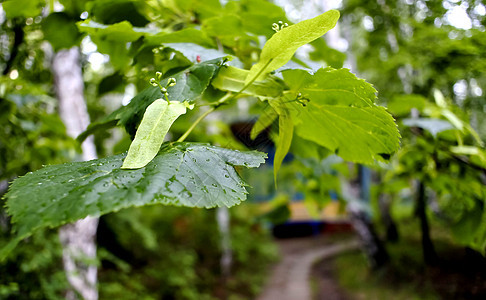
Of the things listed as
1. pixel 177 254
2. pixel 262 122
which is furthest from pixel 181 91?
pixel 177 254

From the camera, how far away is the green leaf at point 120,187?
318 millimetres

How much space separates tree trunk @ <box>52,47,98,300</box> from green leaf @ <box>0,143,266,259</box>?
183 centimetres

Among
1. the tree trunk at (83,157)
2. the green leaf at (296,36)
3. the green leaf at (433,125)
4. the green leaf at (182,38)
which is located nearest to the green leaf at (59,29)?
the green leaf at (182,38)

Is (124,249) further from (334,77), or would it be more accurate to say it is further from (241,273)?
(334,77)

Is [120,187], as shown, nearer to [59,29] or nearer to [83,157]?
[59,29]

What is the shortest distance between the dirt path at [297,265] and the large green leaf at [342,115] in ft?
18.9

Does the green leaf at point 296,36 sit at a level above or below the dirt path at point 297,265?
above

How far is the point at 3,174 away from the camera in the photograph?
1.42 meters

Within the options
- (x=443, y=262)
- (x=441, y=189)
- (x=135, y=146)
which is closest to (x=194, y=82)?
(x=135, y=146)

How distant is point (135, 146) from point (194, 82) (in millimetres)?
151

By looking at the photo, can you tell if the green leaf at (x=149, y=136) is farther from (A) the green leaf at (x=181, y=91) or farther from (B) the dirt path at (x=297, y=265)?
(B) the dirt path at (x=297, y=265)

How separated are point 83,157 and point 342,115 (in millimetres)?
1867

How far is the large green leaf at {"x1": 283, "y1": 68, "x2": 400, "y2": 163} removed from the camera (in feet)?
1.69

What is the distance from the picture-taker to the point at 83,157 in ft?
6.70
